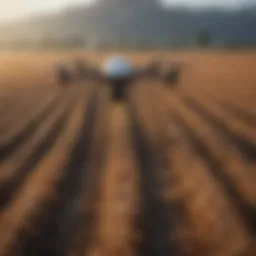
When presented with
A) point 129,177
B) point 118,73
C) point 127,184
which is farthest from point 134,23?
point 127,184

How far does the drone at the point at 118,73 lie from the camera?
20375 mm

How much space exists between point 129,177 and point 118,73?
9680 millimetres

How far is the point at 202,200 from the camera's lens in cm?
937

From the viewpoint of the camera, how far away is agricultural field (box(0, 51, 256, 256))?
8023 millimetres

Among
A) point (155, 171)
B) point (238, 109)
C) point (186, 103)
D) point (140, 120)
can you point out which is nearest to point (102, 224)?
point (155, 171)

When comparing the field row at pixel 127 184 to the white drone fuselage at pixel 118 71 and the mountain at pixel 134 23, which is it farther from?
the mountain at pixel 134 23

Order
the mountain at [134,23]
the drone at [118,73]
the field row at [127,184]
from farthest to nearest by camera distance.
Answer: the mountain at [134,23] → the drone at [118,73] → the field row at [127,184]

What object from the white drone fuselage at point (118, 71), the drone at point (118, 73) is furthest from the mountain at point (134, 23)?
the white drone fuselage at point (118, 71)

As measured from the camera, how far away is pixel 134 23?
3696 inches

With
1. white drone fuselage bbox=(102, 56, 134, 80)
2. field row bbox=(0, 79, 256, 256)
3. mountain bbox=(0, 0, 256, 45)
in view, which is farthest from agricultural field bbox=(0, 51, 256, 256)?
mountain bbox=(0, 0, 256, 45)

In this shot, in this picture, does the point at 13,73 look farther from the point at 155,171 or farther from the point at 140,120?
the point at 155,171

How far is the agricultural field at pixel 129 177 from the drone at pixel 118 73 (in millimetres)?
684

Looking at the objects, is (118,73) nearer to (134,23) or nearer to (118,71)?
(118,71)

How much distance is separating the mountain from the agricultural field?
6108 cm
